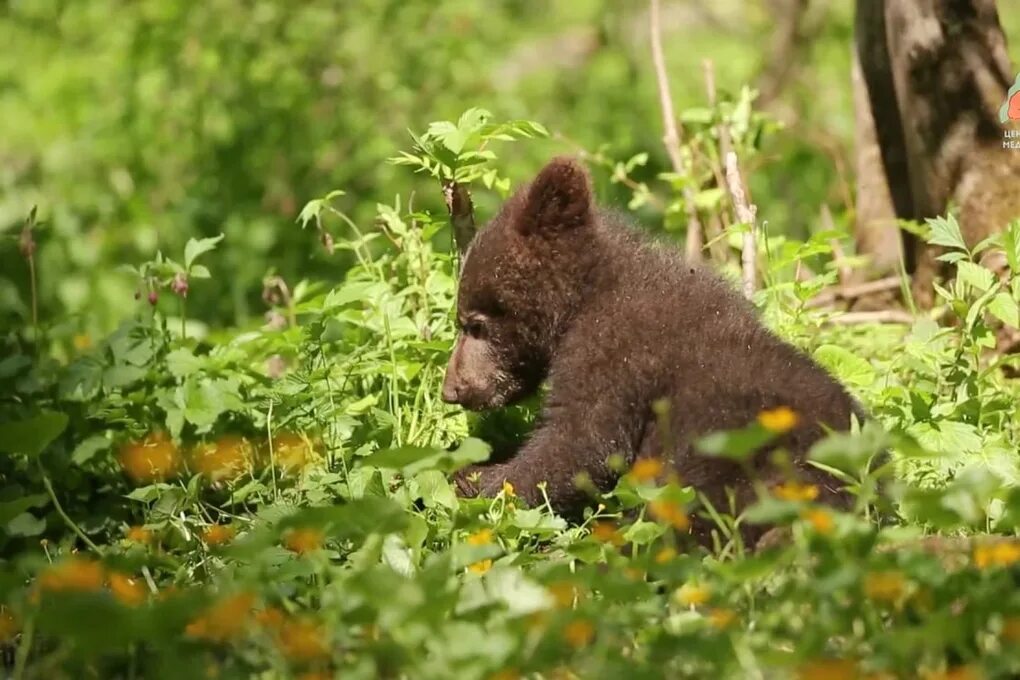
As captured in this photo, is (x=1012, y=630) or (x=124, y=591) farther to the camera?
(x=124, y=591)

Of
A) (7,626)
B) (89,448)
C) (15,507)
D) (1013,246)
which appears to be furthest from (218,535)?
(1013,246)

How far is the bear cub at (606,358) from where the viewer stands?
4.23m

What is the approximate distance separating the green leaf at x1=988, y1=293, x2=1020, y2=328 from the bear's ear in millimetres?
1361

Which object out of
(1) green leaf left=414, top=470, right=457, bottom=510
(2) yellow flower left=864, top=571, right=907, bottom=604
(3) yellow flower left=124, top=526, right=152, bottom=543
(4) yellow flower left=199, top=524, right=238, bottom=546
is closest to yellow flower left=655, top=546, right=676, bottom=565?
(2) yellow flower left=864, top=571, right=907, bottom=604

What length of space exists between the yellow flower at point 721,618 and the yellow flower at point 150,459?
2.40m

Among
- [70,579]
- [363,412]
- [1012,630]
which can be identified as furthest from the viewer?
[363,412]

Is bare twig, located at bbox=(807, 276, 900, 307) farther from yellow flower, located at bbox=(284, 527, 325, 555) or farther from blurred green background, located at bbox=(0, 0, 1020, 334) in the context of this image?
yellow flower, located at bbox=(284, 527, 325, 555)

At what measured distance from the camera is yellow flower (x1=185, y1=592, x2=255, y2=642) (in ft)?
9.82

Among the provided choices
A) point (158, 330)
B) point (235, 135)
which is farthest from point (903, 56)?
point (235, 135)

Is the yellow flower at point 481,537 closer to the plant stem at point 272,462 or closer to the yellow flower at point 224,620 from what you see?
the yellow flower at point 224,620

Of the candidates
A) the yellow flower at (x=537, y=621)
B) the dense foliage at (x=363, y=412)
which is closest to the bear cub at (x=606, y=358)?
the dense foliage at (x=363, y=412)

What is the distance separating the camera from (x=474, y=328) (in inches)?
204

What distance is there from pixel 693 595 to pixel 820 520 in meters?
0.33

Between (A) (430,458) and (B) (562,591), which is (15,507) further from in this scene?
(B) (562,591)
